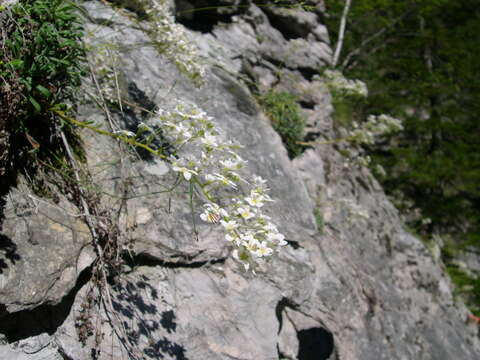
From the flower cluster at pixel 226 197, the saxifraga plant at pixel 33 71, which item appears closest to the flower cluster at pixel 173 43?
the saxifraga plant at pixel 33 71

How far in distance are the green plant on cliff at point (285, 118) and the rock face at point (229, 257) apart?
0.31 meters

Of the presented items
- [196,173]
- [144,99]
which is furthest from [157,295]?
[144,99]

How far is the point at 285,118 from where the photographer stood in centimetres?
551

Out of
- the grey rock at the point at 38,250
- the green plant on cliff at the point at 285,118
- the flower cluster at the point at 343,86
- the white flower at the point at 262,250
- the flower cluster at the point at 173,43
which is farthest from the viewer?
the flower cluster at the point at 343,86

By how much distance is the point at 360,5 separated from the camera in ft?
31.1

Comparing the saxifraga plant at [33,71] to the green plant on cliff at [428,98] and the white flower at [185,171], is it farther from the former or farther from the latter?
the green plant on cliff at [428,98]

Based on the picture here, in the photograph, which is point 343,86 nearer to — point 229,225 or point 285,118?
point 285,118

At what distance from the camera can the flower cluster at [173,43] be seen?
317 cm

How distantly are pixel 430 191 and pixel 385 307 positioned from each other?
7.11 meters

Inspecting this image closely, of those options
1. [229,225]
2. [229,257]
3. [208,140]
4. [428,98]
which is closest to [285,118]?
[229,257]

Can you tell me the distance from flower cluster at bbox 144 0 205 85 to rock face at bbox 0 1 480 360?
0.18 metres

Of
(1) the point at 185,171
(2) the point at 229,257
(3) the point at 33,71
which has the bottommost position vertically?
(2) the point at 229,257

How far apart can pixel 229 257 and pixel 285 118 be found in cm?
286

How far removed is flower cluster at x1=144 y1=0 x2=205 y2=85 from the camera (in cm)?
317
